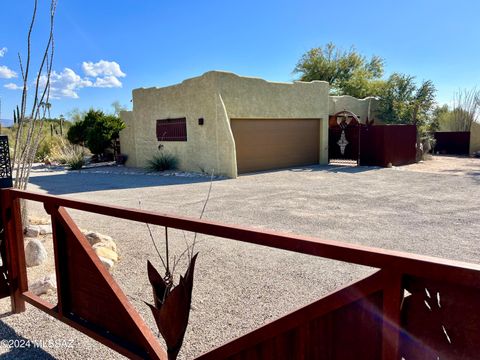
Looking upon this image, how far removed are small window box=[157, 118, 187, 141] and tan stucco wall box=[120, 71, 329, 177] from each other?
23cm

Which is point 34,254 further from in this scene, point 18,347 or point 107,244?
point 18,347

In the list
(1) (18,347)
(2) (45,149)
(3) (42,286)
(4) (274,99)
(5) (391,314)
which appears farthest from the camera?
(2) (45,149)

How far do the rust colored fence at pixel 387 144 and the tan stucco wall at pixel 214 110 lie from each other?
2139 millimetres

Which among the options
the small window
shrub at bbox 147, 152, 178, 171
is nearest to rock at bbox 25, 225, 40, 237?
the small window

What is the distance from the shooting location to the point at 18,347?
2965 millimetres

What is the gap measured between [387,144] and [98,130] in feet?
51.6

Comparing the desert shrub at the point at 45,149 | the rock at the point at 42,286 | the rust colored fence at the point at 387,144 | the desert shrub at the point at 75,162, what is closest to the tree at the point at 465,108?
the rust colored fence at the point at 387,144

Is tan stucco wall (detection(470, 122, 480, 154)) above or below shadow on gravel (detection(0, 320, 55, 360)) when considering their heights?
above

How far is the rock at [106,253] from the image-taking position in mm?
4723

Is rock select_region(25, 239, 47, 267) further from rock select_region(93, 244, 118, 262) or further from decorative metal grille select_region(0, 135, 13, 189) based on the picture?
decorative metal grille select_region(0, 135, 13, 189)

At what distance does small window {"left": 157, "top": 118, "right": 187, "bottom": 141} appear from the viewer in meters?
15.7

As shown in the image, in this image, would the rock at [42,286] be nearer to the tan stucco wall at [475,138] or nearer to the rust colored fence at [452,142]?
the rust colored fence at [452,142]

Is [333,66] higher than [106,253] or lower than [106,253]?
higher

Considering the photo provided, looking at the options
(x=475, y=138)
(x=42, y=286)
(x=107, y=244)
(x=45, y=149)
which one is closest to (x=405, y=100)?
(x=475, y=138)
